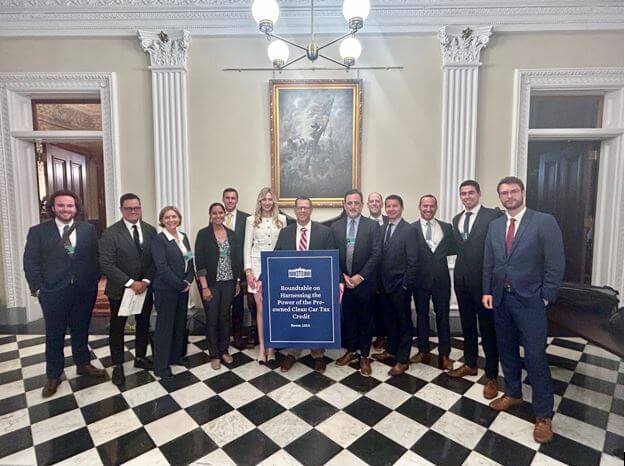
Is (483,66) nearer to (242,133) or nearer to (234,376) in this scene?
(242,133)

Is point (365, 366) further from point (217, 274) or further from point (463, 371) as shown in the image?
point (217, 274)

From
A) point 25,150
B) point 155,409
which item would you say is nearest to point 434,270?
point 155,409

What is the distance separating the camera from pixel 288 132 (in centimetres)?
438

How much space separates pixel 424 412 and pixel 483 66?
167 inches

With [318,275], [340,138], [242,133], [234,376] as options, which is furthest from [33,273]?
[340,138]

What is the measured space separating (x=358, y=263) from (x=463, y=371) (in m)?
1.41

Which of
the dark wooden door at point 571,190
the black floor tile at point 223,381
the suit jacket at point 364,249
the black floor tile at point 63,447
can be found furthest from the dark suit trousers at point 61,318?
the dark wooden door at point 571,190

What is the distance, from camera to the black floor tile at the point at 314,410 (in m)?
2.45

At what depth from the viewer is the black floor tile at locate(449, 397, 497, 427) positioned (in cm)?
244

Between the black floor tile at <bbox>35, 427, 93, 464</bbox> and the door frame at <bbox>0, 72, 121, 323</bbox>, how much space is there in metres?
2.88

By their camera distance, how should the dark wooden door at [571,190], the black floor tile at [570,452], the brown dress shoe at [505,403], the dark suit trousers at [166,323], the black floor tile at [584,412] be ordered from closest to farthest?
the black floor tile at [570,452]
the black floor tile at [584,412]
the brown dress shoe at [505,403]
the dark suit trousers at [166,323]
the dark wooden door at [571,190]

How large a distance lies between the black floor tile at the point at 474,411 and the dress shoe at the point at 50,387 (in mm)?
3343

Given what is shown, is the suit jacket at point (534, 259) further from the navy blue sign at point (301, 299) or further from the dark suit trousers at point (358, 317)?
the navy blue sign at point (301, 299)

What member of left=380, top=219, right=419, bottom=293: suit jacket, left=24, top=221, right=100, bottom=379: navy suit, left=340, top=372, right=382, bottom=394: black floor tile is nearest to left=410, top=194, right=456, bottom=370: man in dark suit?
left=380, top=219, right=419, bottom=293: suit jacket
